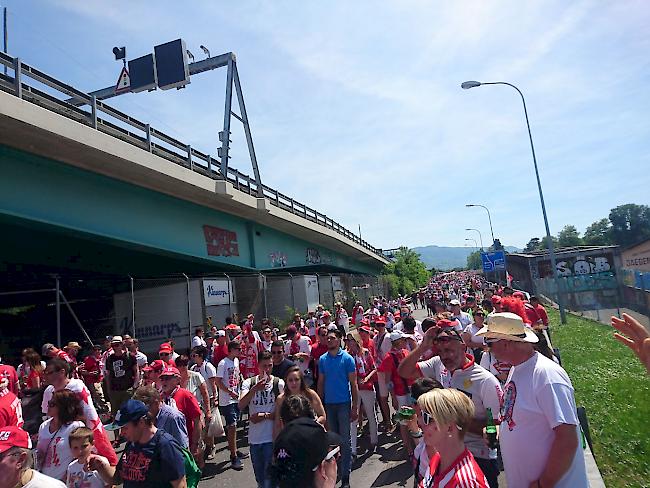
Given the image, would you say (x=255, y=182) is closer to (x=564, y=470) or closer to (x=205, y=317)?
(x=205, y=317)

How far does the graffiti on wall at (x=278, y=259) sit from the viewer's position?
85.6 ft

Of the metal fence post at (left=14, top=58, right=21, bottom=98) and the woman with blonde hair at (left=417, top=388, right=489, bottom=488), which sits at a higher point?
the metal fence post at (left=14, top=58, right=21, bottom=98)

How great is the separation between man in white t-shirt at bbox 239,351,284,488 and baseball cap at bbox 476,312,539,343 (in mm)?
2963

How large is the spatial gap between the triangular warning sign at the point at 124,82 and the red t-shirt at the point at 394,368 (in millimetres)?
15903

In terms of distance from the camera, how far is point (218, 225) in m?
20.9

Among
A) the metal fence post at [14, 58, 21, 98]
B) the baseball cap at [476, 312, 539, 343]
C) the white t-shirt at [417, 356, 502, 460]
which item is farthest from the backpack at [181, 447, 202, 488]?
the metal fence post at [14, 58, 21, 98]

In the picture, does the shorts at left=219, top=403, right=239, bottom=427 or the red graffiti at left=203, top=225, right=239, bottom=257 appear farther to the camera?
the red graffiti at left=203, top=225, right=239, bottom=257

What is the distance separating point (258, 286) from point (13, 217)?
12.2m

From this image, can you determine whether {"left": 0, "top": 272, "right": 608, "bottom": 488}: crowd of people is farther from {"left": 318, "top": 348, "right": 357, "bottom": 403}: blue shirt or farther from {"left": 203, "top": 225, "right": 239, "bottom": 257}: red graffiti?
{"left": 203, "top": 225, "right": 239, "bottom": 257}: red graffiti

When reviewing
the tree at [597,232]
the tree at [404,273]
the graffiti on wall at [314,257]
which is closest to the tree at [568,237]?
the tree at [597,232]

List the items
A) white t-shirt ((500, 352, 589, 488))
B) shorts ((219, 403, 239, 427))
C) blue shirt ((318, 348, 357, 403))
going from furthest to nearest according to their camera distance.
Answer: shorts ((219, 403, 239, 427))
blue shirt ((318, 348, 357, 403))
white t-shirt ((500, 352, 589, 488))

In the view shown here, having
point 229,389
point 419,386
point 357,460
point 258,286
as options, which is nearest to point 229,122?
point 258,286

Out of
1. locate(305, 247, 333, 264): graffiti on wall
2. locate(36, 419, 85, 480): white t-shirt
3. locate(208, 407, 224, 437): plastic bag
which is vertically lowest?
locate(208, 407, 224, 437): plastic bag

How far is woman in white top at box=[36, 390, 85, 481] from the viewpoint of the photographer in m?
3.79
